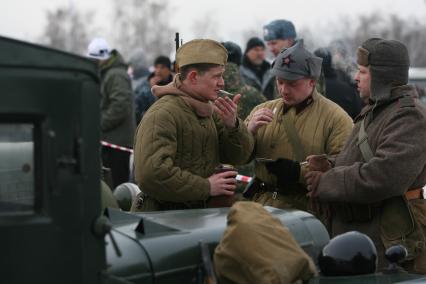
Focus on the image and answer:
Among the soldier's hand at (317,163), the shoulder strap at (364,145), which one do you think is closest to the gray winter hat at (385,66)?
the shoulder strap at (364,145)

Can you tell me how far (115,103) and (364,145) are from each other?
6.20 metres

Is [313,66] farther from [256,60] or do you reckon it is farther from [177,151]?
[256,60]

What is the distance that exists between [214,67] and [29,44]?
7.83ft

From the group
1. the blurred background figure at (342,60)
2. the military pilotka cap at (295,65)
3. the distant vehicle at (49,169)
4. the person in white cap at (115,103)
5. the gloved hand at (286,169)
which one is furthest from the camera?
the person in white cap at (115,103)

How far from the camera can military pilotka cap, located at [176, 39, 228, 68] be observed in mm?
5211

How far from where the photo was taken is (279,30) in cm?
926

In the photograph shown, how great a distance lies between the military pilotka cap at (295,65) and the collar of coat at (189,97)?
68 cm

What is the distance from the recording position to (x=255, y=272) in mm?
3570

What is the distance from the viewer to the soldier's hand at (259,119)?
19.2 ft

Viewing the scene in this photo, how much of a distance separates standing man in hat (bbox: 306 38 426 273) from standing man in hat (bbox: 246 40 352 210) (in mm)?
339

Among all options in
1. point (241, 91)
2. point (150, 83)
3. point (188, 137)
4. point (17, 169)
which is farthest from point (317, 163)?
point (150, 83)

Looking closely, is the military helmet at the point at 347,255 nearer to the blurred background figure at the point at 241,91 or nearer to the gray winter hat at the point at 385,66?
the gray winter hat at the point at 385,66

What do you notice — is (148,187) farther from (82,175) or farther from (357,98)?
(357,98)

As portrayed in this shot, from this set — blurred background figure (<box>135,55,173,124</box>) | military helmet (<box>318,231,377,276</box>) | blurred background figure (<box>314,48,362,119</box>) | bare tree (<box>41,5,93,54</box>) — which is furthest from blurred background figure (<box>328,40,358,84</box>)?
bare tree (<box>41,5,93,54</box>)
